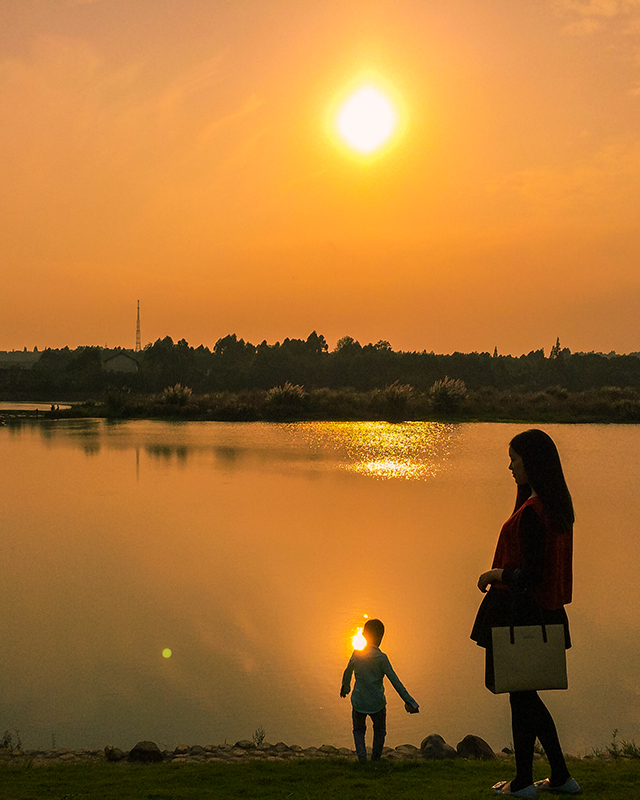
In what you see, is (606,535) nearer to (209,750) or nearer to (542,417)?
(209,750)

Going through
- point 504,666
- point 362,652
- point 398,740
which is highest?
point 504,666

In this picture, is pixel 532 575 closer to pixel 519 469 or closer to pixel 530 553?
pixel 530 553

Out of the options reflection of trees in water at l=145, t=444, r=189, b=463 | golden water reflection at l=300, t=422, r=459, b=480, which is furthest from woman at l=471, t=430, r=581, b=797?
reflection of trees in water at l=145, t=444, r=189, b=463

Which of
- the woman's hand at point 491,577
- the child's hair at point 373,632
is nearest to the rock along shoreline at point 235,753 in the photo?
the child's hair at point 373,632

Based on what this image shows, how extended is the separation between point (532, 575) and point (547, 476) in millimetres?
506

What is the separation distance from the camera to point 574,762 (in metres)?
5.16

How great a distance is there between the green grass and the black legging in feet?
0.65

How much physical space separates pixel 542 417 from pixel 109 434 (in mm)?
22653

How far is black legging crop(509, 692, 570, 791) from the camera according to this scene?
4.20 metres

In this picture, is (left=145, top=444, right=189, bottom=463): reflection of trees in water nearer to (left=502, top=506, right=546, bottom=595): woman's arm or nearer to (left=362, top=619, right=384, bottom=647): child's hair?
(left=362, top=619, right=384, bottom=647): child's hair

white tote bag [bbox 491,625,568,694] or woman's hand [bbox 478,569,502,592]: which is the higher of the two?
woman's hand [bbox 478,569,502,592]

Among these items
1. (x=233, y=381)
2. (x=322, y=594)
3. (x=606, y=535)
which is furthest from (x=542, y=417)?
(x=233, y=381)

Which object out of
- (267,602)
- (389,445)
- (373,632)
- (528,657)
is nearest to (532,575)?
(528,657)

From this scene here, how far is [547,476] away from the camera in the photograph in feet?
13.4
